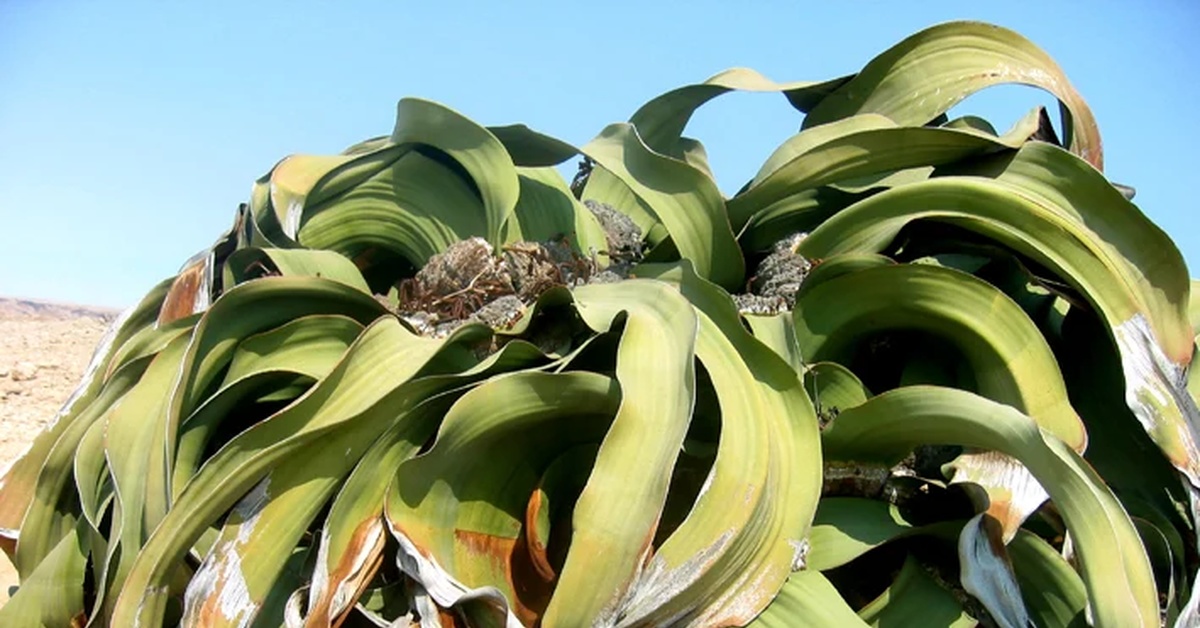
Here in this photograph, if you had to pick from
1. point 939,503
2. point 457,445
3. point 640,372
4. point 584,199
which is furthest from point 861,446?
point 584,199

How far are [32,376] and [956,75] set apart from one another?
2996mm

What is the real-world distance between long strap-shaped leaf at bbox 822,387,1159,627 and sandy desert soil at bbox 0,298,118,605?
145cm

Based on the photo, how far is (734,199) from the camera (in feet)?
4.18

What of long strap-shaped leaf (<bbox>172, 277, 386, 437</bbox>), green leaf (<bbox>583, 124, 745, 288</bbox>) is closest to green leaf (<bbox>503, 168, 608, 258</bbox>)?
green leaf (<bbox>583, 124, 745, 288</bbox>)

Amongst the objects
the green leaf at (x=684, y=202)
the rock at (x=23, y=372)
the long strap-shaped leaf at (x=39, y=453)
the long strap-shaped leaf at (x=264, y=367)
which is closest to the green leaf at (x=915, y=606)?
the green leaf at (x=684, y=202)

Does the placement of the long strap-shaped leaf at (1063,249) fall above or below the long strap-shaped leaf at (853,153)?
below

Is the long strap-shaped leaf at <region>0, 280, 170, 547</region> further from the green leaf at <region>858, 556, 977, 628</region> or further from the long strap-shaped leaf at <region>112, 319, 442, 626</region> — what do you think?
the green leaf at <region>858, 556, 977, 628</region>

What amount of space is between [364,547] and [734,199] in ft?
1.88

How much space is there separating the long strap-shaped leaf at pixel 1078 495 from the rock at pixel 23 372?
10.1 feet

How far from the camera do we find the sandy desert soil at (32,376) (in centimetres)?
267

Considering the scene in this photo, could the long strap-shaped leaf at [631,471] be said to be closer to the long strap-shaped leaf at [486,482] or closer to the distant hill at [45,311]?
the long strap-shaped leaf at [486,482]

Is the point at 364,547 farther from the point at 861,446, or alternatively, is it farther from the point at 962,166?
the point at 962,166

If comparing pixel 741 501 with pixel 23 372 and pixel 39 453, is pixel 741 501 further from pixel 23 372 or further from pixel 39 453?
pixel 23 372

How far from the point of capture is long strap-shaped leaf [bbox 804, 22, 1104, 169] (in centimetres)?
132
